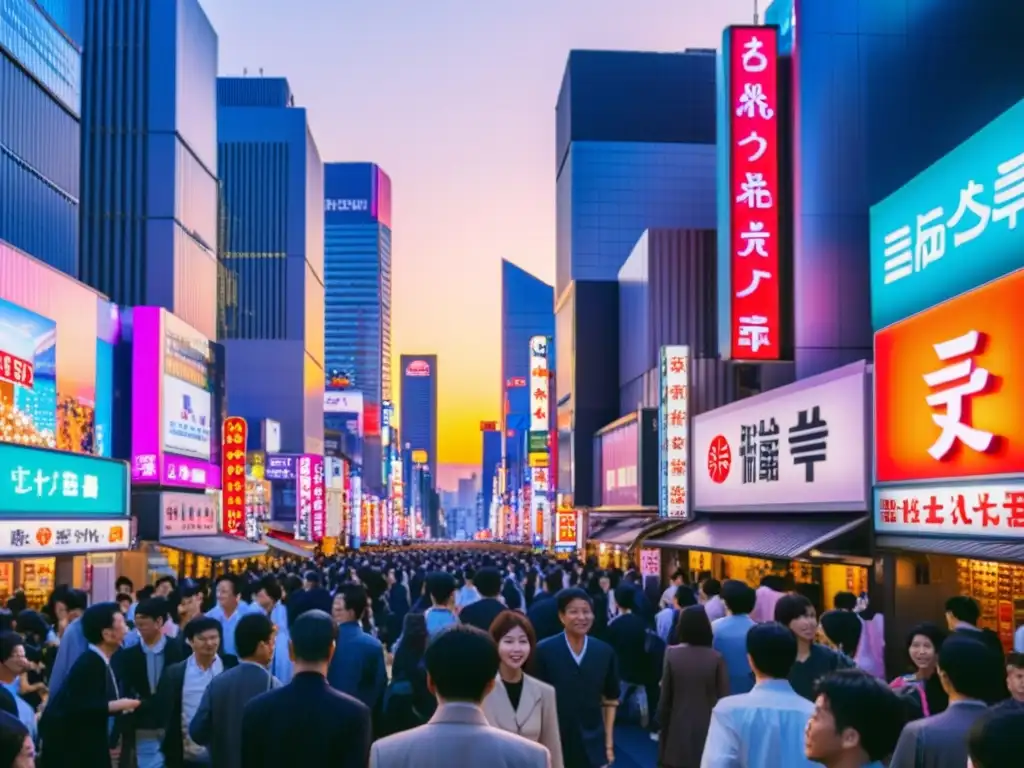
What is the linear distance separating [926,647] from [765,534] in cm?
1491

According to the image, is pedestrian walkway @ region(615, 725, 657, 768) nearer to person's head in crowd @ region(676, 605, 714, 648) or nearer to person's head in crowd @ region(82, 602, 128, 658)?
person's head in crowd @ region(676, 605, 714, 648)

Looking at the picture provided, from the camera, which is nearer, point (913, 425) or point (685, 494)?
point (913, 425)

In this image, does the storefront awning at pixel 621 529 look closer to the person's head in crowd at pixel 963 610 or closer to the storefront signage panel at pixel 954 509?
the storefront signage panel at pixel 954 509

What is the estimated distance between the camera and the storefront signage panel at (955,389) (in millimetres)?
12945

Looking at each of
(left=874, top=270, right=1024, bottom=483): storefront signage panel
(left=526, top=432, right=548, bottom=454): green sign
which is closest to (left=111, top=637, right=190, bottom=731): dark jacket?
(left=874, top=270, right=1024, bottom=483): storefront signage panel

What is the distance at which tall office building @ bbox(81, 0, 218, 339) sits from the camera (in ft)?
159

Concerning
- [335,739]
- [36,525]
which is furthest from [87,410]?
[335,739]

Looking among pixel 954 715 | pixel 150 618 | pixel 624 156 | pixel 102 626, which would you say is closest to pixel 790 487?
pixel 150 618

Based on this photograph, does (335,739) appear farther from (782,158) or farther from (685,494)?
(685,494)

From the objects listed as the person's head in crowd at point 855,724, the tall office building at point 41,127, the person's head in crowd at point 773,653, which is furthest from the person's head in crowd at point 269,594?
the tall office building at point 41,127

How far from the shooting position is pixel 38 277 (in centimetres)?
2773

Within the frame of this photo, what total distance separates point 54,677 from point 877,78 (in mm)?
22046

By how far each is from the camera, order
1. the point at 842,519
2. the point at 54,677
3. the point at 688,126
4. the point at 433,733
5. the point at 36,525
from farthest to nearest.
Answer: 1. the point at 688,126
2. the point at 36,525
3. the point at 842,519
4. the point at 54,677
5. the point at 433,733

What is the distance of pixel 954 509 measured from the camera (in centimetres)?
1408
